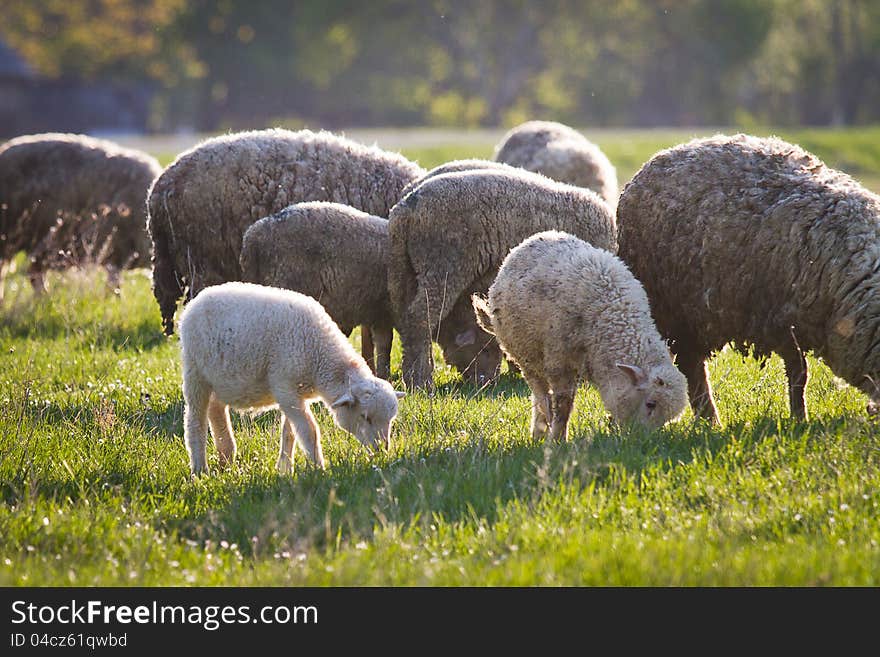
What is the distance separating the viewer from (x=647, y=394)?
627 centimetres

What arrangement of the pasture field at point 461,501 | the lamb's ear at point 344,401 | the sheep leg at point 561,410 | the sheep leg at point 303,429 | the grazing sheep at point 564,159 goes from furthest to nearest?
1. the grazing sheep at point 564,159
2. the sheep leg at point 561,410
3. the sheep leg at point 303,429
4. the lamb's ear at point 344,401
5. the pasture field at point 461,501

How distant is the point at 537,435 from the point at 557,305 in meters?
0.82

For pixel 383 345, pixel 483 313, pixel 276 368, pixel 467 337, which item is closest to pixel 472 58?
pixel 383 345

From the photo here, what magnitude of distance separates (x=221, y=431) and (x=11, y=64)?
42.5 metres

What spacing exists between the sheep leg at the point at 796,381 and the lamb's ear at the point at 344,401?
2349 millimetres

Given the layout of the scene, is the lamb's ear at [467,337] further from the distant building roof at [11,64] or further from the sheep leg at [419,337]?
the distant building roof at [11,64]

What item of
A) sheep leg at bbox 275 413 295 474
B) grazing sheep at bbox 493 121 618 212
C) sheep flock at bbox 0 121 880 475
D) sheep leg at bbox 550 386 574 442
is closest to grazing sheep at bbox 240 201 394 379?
sheep flock at bbox 0 121 880 475

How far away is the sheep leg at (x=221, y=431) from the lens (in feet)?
21.7

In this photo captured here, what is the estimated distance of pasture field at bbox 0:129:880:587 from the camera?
4.57 metres

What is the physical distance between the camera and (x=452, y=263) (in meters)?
8.23

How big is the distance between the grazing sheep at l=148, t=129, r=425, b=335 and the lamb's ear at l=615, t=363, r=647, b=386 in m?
3.83

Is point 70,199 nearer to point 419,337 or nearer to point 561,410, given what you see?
point 419,337

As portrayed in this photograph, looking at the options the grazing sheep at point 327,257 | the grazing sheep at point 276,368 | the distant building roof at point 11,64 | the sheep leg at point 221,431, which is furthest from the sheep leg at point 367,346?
the distant building roof at point 11,64
